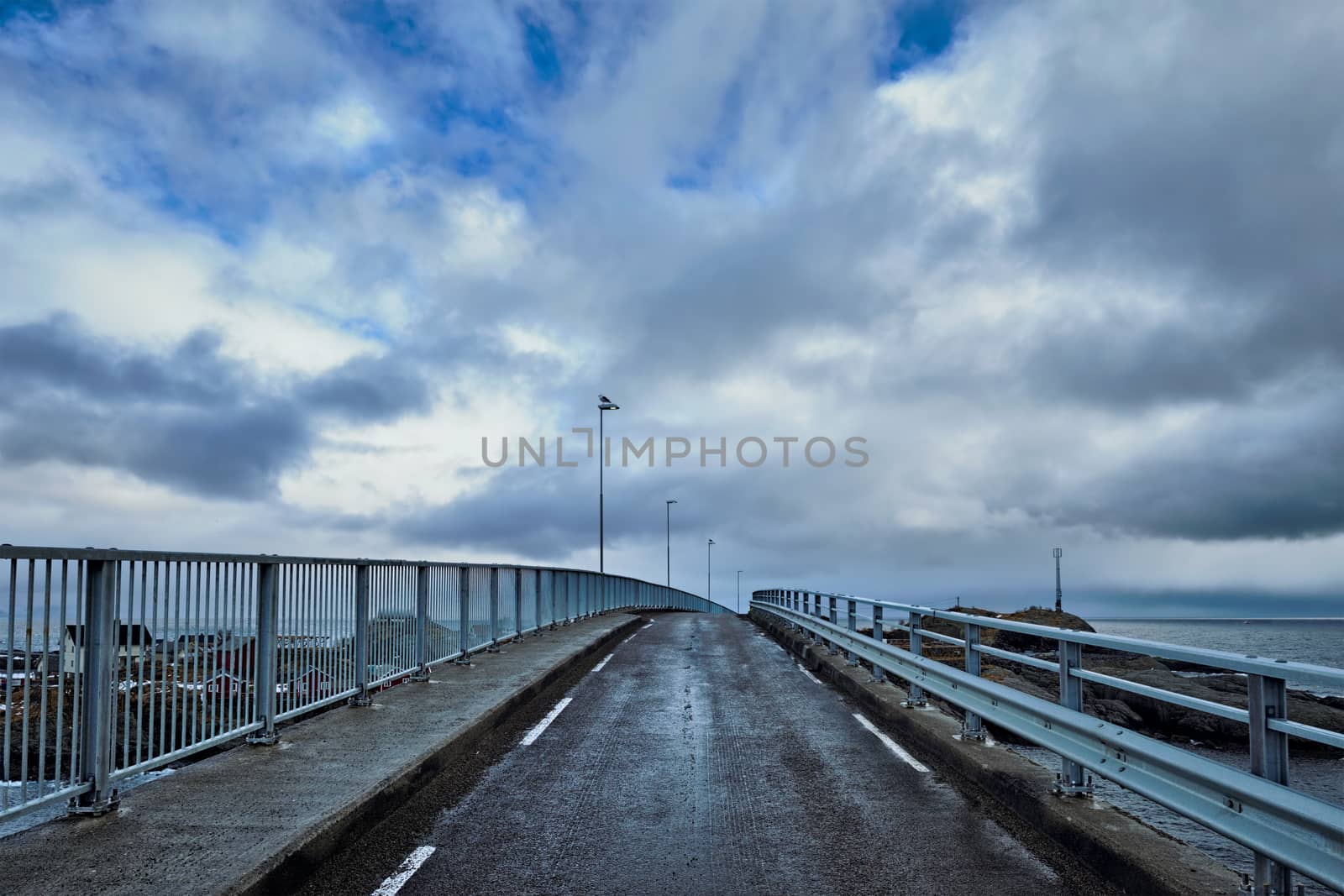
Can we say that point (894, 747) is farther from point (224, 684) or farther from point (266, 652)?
point (224, 684)

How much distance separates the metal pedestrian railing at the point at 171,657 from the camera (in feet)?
18.3

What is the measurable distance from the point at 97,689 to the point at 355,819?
1.76 m

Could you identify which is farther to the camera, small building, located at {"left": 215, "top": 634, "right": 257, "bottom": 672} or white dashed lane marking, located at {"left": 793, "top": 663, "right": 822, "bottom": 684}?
white dashed lane marking, located at {"left": 793, "top": 663, "right": 822, "bottom": 684}

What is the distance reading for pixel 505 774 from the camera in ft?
26.7

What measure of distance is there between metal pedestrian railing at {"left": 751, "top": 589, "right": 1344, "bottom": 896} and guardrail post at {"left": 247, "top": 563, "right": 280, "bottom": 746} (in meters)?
5.97

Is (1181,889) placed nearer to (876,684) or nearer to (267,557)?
(267,557)

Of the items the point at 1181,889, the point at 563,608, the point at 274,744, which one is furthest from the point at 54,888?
the point at 563,608

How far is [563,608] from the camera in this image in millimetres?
24406

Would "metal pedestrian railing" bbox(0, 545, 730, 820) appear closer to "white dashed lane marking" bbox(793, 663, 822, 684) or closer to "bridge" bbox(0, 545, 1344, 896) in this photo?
"bridge" bbox(0, 545, 1344, 896)

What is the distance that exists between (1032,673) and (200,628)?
3000cm

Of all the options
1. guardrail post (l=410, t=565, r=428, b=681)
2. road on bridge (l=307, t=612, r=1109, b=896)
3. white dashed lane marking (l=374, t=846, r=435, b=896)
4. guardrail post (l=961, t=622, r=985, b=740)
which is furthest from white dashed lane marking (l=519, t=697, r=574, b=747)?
guardrail post (l=961, t=622, r=985, b=740)

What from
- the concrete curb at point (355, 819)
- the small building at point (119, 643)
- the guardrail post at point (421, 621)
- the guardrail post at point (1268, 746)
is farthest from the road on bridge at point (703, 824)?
the guardrail post at point (421, 621)

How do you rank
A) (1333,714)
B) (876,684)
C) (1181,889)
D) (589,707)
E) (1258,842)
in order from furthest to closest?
1. (1333,714)
2. (876,684)
3. (589,707)
4. (1181,889)
5. (1258,842)

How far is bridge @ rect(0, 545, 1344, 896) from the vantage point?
16.6 ft
